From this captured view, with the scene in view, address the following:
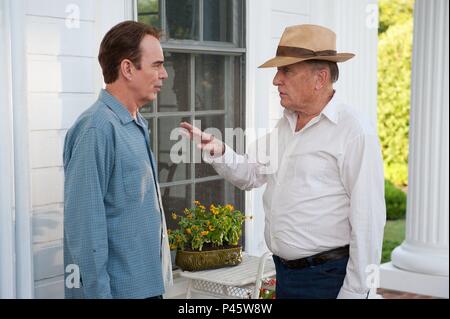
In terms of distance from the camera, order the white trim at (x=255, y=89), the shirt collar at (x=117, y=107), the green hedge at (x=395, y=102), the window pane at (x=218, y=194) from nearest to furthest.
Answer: the shirt collar at (x=117, y=107) < the window pane at (x=218, y=194) < the white trim at (x=255, y=89) < the green hedge at (x=395, y=102)

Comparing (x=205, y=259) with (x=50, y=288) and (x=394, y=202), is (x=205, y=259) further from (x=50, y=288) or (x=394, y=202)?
(x=394, y=202)

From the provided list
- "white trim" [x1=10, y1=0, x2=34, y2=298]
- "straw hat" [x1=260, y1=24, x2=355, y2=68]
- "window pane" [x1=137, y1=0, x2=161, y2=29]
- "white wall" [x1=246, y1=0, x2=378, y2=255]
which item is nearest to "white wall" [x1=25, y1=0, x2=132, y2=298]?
"white trim" [x1=10, y1=0, x2=34, y2=298]

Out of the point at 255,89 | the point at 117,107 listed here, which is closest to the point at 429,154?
the point at 255,89

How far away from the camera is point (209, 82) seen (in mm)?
4266

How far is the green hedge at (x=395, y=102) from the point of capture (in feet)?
39.5

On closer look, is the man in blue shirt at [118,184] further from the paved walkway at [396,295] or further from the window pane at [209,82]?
the paved walkway at [396,295]

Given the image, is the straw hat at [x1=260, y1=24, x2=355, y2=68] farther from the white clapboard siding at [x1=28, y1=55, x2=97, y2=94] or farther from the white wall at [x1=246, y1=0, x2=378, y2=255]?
the white wall at [x1=246, y1=0, x2=378, y2=255]

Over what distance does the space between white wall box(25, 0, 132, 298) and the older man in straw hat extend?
1016 mm

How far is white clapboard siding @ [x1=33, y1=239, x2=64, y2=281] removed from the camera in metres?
3.20

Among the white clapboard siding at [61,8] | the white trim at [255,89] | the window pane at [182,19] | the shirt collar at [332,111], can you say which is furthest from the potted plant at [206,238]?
the shirt collar at [332,111]

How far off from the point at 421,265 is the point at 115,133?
13.0 feet

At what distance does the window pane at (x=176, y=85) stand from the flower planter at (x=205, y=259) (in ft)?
2.67

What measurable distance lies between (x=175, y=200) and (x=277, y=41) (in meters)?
1.28

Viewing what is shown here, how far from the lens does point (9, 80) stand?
116 inches
